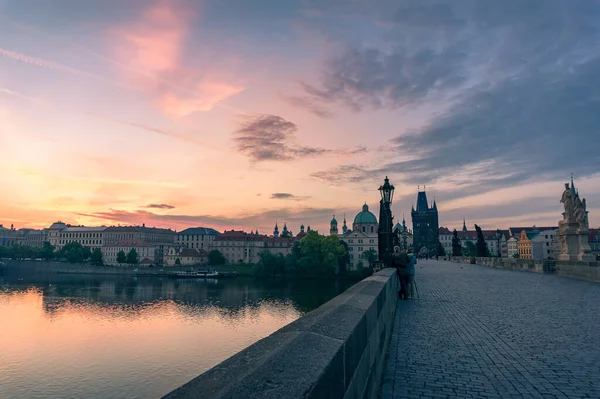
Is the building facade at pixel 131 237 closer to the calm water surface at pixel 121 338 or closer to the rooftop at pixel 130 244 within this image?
the rooftop at pixel 130 244

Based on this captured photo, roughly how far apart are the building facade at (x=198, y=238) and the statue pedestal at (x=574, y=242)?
571ft

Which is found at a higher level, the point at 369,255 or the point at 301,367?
the point at 301,367

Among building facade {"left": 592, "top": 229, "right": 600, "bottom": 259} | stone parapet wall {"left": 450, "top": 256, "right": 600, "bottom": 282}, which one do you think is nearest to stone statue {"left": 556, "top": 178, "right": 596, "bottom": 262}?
stone parapet wall {"left": 450, "top": 256, "right": 600, "bottom": 282}

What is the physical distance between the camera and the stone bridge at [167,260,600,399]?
2.52 meters

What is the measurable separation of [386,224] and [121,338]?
98.8 feet

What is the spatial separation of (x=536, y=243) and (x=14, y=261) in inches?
6512

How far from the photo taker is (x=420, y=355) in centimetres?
720

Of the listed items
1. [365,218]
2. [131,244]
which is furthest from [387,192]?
[131,244]

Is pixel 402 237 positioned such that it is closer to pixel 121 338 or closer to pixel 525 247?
pixel 525 247

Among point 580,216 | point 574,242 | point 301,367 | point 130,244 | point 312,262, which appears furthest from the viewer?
point 130,244

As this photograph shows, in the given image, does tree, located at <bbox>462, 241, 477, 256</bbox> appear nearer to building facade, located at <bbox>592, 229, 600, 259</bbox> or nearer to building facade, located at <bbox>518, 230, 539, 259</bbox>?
building facade, located at <bbox>518, 230, 539, 259</bbox>

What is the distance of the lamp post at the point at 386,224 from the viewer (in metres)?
19.7

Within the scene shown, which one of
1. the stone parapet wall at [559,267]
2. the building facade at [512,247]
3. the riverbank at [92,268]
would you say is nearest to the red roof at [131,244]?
the riverbank at [92,268]

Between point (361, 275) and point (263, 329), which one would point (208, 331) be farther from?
point (361, 275)
